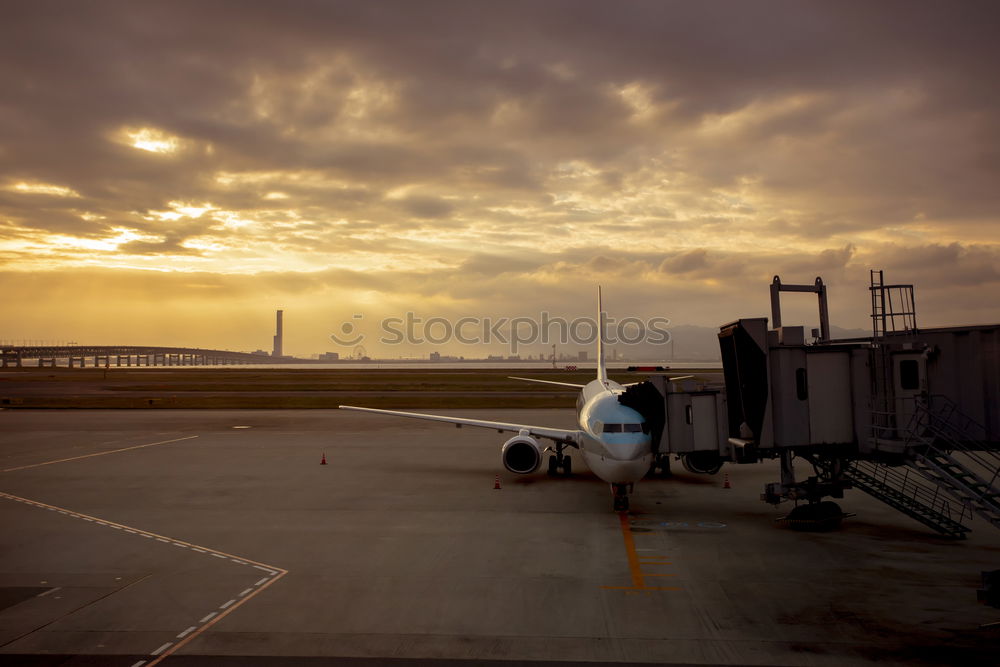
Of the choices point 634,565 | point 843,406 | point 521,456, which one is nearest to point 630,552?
point 634,565

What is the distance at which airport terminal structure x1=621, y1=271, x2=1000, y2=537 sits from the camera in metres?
18.1

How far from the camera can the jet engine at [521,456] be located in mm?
29266

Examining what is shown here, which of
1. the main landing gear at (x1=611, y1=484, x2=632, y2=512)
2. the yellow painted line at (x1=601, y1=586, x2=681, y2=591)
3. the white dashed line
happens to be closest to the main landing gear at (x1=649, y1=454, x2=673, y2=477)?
the main landing gear at (x1=611, y1=484, x2=632, y2=512)

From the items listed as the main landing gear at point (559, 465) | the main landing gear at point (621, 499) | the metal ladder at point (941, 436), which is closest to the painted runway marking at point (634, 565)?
the main landing gear at point (621, 499)

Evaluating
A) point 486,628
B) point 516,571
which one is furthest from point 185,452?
point 486,628

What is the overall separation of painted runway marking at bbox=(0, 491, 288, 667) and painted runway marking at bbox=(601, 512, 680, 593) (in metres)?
8.42

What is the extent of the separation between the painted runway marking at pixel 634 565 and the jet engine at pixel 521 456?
273 inches

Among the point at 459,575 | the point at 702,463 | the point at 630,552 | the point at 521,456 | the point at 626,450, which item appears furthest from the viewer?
the point at 702,463

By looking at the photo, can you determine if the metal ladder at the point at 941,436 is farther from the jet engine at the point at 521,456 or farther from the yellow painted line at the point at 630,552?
the jet engine at the point at 521,456

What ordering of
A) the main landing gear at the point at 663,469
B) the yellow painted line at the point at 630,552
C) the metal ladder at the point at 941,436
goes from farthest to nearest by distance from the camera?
the main landing gear at the point at 663,469 → the metal ladder at the point at 941,436 → the yellow painted line at the point at 630,552

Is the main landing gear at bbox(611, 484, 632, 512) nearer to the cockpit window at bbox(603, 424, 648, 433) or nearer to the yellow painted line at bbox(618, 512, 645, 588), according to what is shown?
the yellow painted line at bbox(618, 512, 645, 588)

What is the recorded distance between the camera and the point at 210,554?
18.7m

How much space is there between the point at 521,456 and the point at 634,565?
12.2 metres

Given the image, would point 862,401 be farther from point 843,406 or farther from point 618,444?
point 618,444
